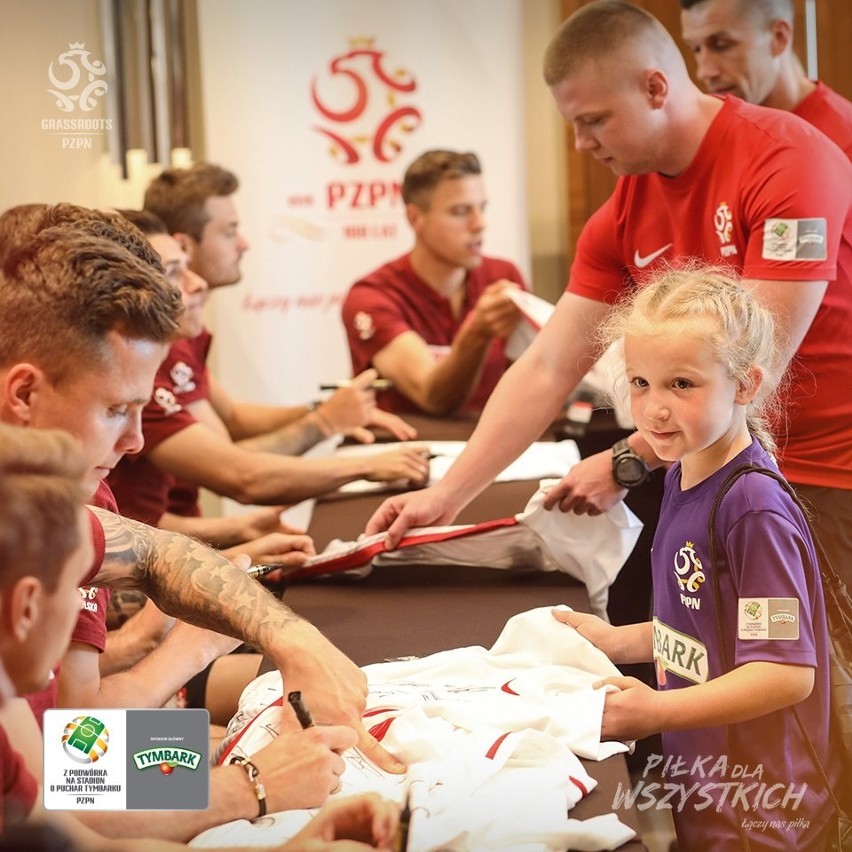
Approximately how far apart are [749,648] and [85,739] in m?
0.53

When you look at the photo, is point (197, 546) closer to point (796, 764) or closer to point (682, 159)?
point (796, 764)

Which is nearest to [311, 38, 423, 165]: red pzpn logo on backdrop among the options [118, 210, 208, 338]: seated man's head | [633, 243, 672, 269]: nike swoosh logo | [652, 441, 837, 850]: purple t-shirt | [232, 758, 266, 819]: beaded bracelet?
[118, 210, 208, 338]: seated man's head

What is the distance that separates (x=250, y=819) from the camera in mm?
911

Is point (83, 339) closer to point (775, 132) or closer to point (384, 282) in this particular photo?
point (775, 132)

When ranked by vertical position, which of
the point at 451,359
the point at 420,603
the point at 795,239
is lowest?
the point at 420,603

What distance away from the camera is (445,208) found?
3.02 metres

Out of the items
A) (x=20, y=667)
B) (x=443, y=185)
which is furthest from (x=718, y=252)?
(x=443, y=185)

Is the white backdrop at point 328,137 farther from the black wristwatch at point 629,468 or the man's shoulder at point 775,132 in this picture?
the black wristwatch at point 629,468

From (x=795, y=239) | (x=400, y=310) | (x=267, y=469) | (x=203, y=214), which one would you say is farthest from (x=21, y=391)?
(x=400, y=310)

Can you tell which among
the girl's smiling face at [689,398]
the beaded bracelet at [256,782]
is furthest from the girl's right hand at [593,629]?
the beaded bracelet at [256,782]

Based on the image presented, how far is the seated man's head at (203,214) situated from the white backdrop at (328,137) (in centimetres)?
9

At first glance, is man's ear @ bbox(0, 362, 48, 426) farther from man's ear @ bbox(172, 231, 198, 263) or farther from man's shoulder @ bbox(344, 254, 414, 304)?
man's shoulder @ bbox(344, 254, 414, 304)

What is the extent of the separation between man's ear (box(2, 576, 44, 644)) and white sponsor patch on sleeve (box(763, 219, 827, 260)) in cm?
95

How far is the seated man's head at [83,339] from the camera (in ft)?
3.49
